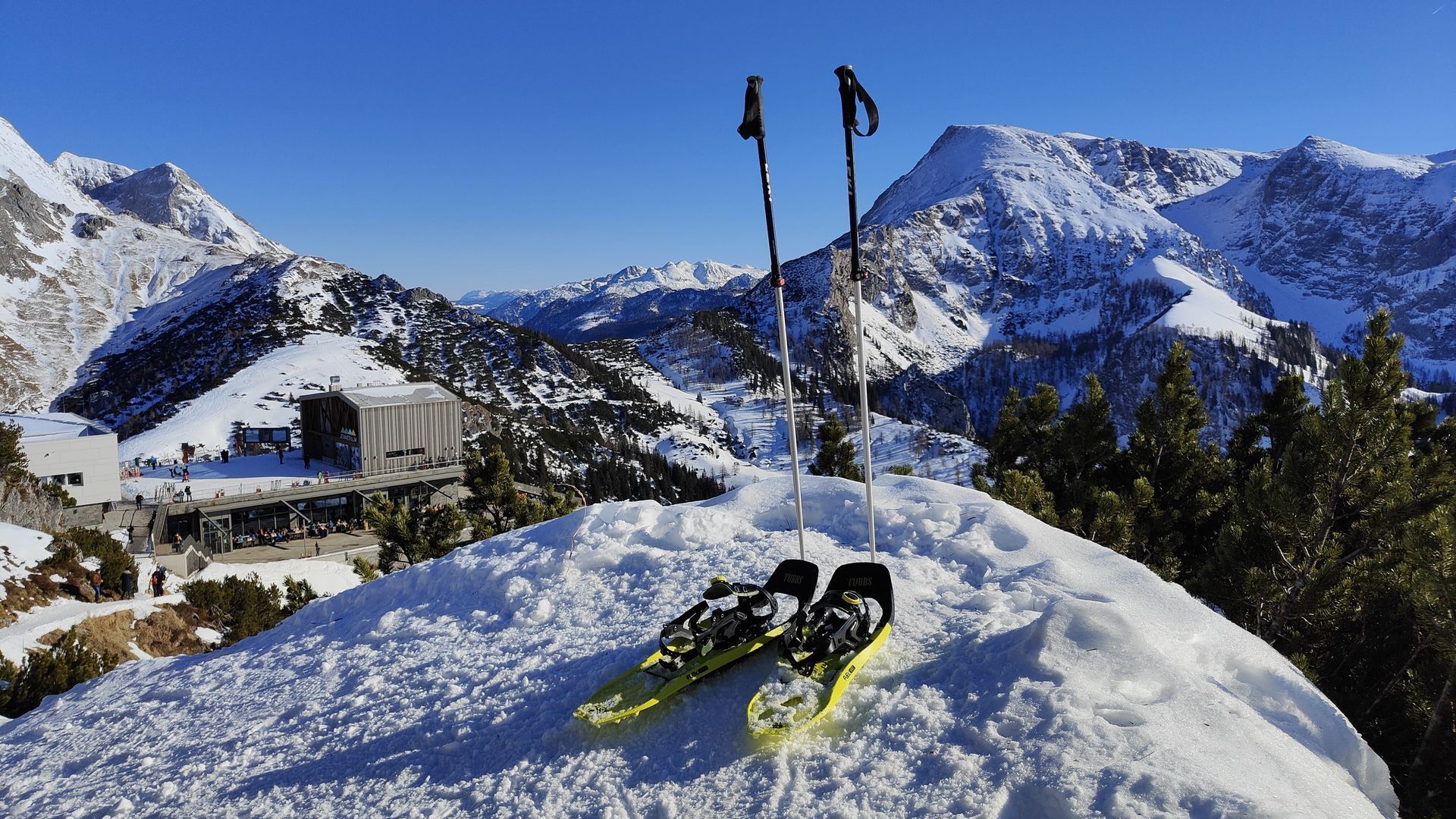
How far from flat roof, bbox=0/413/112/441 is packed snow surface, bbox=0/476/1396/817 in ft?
156

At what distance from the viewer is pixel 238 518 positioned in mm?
48750

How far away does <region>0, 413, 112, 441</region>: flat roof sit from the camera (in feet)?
148

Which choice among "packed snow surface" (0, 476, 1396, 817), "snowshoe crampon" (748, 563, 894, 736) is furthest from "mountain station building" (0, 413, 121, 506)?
"snowshoe crampon" (748, 563, 894, 736)

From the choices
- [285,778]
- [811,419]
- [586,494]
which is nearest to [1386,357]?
[285,778]

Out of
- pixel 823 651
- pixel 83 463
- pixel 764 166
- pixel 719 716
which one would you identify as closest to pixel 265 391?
pixel 83 463

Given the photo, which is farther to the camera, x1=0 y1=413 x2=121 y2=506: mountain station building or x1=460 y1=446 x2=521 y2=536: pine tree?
x1=0 y1=413 x2=121 y2=506: mountain station building

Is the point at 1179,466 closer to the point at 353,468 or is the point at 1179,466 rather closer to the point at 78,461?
the point at 353,468

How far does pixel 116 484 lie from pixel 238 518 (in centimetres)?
742

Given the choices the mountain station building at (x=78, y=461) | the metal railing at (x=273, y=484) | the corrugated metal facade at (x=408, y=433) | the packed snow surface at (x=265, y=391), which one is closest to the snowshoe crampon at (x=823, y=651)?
the metal railing at (x=273, y=484)

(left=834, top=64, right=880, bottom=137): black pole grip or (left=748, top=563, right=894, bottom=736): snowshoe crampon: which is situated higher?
(left=834, top=64, right=880, bottom=137): black pole grip

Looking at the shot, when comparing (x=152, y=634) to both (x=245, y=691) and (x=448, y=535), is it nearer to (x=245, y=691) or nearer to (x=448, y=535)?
(x=448, y=535)

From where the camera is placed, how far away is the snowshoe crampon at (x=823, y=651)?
636cm

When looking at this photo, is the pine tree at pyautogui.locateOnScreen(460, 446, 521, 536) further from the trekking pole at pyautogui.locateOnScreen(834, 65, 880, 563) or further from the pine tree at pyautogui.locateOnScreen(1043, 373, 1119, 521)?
the trekking pole at pyautogui.locateOnScreen(834, 65, 880, 563)

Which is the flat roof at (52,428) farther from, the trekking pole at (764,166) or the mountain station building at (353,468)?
the trekking pole at (764,166)
